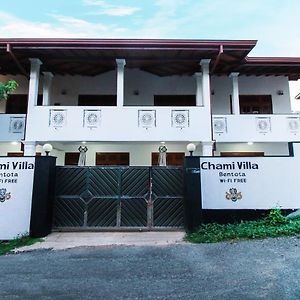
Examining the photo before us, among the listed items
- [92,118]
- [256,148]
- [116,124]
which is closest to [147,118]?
[116,124]

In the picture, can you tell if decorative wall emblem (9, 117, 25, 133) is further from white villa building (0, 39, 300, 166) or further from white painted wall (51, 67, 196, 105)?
white painted wall (51, 67, 196, 105)

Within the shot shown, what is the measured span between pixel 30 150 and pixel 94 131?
2.57m

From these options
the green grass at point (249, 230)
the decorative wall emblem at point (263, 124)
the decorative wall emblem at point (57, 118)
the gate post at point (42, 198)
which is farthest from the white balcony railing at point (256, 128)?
the gate post at point (42, 198)

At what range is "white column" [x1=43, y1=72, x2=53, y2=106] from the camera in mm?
11828

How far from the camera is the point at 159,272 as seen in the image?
4.50 meters

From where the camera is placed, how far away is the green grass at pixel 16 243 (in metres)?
6.24

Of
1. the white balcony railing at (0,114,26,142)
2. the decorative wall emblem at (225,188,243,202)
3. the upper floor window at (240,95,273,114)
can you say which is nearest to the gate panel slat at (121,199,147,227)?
the decorative wall emblem at (225,188,243,202)

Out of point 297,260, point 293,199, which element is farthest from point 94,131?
point 297,260

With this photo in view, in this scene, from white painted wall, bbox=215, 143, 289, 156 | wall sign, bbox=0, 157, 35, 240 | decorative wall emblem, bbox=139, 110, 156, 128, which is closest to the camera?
wall sign, bbox=0, 157, 35, 240

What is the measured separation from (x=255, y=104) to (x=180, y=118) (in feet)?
16.4

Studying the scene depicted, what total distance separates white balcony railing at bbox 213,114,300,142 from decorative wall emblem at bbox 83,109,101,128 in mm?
4870

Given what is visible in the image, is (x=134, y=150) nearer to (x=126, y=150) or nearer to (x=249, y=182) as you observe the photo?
(x=126, y=150)

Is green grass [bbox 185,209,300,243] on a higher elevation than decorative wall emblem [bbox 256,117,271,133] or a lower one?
lower

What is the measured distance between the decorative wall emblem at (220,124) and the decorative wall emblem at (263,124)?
1405 millimetres
